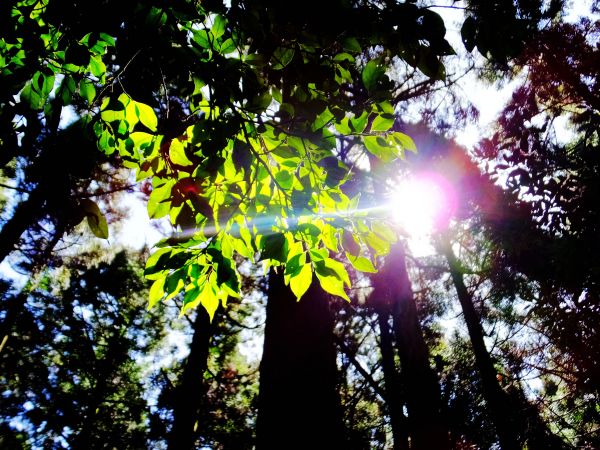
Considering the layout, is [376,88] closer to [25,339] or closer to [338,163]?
[338,163]

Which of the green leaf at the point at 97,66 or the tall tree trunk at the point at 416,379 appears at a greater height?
the tall tree trunk at the point at 416,379

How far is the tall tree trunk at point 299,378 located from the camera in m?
1.86

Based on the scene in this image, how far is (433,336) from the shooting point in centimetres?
1248

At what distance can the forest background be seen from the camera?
3.74 ft

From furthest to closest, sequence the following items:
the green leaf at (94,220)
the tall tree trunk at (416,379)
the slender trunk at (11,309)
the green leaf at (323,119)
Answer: the slender trunk at (11,309) → the tall tree trunk at (416,379) → the green leaf at (323,119) → the green leaf at (94,220)

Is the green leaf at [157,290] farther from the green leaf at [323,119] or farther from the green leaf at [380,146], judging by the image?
the green leaf at [380,146]

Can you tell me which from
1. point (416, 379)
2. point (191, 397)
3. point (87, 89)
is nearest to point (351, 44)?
point (87, 89)

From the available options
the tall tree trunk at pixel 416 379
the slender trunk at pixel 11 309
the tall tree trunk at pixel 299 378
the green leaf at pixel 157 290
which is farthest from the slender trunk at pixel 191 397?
the green leaf at pixel 157 290

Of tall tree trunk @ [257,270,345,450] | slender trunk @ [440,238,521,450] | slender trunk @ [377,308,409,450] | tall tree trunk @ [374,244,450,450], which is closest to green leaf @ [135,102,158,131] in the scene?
tall tree trunk @ [257,270,345,450]

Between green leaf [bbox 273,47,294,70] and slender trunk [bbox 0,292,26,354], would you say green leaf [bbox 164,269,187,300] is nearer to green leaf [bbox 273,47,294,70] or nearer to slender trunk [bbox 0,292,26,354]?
green leaf [bbox 273,47,294,70]

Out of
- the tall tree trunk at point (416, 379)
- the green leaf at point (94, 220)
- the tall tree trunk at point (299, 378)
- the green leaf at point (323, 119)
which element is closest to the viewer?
the green leaf at point (94, 220)

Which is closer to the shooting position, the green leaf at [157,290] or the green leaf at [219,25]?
the green leaf at [219,25]

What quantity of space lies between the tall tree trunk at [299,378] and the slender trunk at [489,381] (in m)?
8.17

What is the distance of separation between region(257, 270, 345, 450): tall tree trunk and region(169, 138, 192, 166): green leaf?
1.37 m
